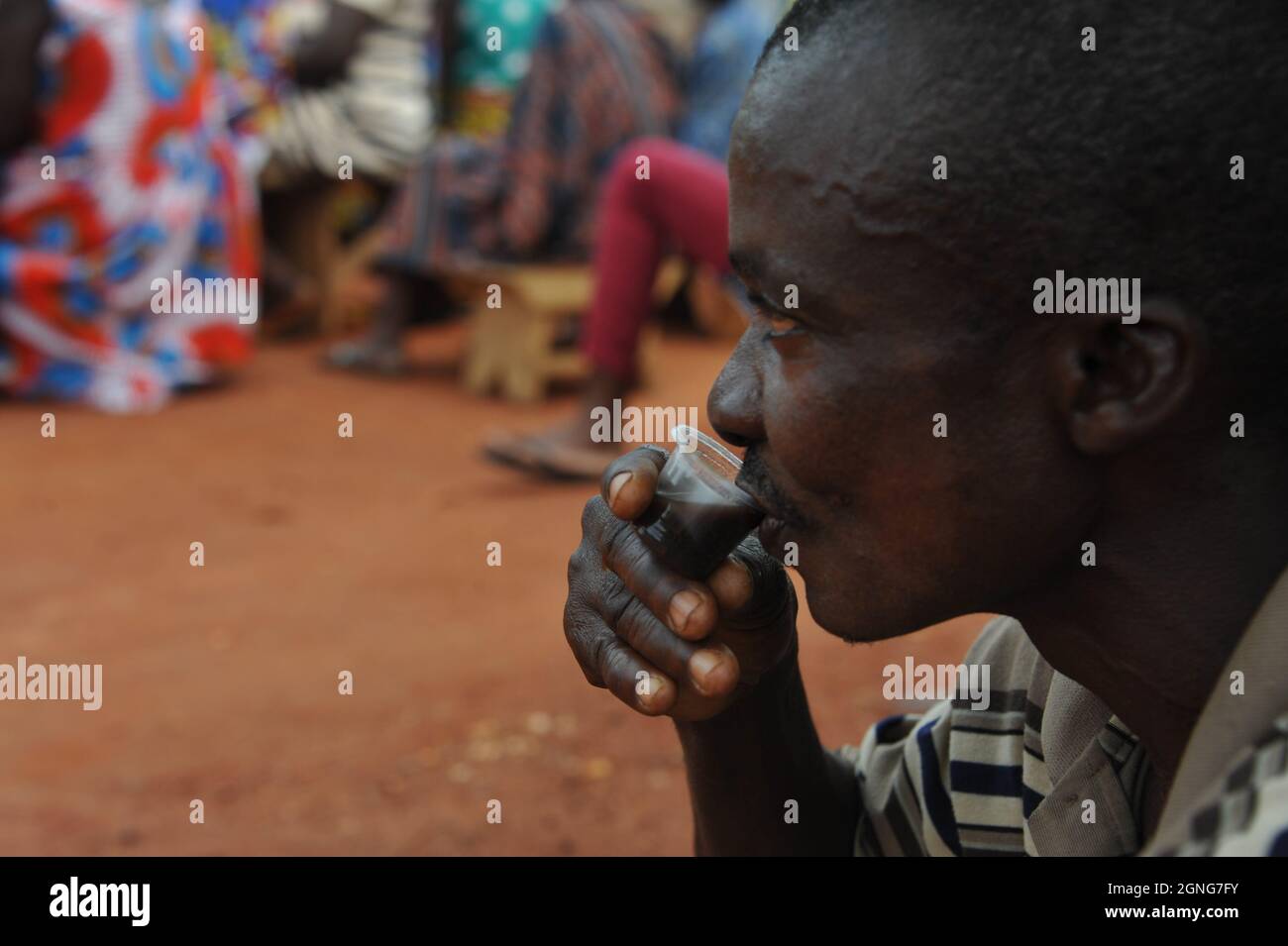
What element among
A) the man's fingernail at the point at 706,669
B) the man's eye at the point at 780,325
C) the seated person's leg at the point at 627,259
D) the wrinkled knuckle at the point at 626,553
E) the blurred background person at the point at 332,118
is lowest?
the man's fingernail at the point at 706,669

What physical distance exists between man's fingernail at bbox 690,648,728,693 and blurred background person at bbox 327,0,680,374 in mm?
6066

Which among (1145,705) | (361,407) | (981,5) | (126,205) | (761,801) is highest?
(126,205)

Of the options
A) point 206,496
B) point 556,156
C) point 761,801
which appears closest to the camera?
point 761,801

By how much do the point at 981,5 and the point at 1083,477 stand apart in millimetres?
448

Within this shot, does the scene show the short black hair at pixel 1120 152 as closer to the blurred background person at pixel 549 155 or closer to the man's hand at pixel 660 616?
the man's hand at pixel 660 616

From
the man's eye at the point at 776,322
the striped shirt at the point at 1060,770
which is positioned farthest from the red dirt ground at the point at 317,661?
the man's eye at the point at 776,322

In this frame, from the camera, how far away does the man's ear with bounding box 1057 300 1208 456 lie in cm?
128

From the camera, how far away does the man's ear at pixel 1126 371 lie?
4.21ft

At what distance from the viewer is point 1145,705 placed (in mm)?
1486

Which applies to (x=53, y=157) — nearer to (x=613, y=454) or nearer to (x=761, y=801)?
(x=613, y=454)

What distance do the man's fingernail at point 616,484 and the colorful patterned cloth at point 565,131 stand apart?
5.93m

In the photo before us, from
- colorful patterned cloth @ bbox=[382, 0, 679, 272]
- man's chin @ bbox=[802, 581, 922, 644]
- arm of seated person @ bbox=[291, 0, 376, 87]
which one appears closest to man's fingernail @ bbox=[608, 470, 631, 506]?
man's chin @ bbox=[802, 581, 922, 644]

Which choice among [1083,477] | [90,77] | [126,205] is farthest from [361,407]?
[1083,477]

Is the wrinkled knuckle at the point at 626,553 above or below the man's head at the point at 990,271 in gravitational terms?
below
